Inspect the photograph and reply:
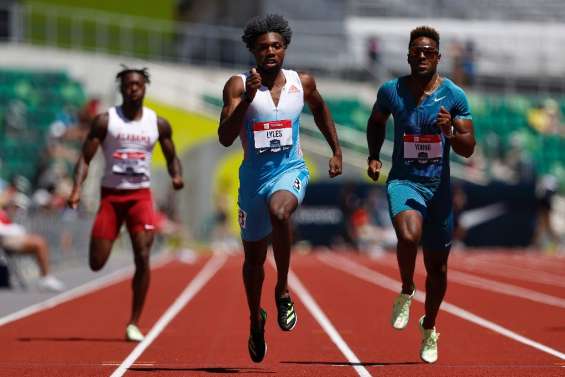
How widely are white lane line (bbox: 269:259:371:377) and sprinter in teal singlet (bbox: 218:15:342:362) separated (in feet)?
2.42

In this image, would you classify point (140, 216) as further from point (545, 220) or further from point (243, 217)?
point (545, 220)

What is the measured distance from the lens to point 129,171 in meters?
10.7

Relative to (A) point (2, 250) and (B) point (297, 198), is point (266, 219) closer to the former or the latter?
(B) point (297, 198)

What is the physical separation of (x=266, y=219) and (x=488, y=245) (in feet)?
86.9

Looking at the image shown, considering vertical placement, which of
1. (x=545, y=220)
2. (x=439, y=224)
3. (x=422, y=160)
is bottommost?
(x=545, y=220)

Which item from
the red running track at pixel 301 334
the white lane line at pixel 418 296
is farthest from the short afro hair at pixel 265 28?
the white lane line at pixel 418 296

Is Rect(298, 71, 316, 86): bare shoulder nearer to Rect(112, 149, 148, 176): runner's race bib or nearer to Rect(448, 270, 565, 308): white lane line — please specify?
Rect(112, 149, 148, 176): runner's race bib

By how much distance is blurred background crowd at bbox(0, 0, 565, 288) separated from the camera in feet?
107

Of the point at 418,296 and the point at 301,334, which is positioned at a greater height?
the point at 301,334

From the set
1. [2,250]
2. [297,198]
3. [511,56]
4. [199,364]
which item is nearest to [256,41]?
[297,198]

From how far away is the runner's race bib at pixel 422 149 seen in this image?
331 inches

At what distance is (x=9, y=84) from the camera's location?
3394cm

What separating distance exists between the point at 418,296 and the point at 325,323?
4.07 metres

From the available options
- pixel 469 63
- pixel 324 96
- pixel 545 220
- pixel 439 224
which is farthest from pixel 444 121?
pixel 469 63
